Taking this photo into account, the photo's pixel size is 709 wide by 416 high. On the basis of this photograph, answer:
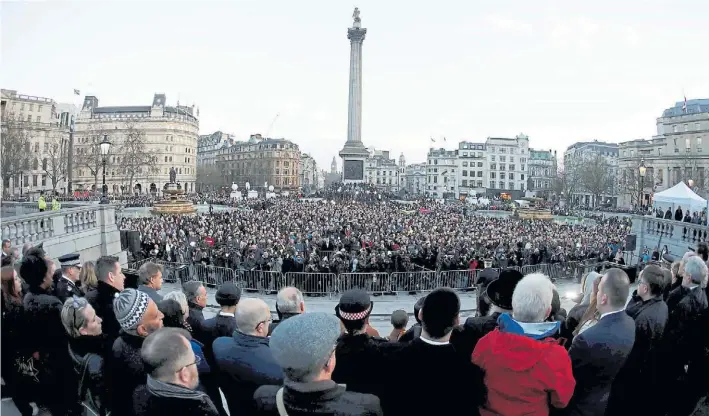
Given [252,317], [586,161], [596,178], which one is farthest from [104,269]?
[586,161]

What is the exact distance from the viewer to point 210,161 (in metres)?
175

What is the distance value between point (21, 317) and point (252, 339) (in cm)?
319

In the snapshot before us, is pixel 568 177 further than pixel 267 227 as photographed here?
Yes

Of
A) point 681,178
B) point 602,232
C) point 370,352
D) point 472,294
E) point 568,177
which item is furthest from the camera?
point 568,177

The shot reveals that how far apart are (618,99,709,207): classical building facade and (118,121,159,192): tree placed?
248 feet

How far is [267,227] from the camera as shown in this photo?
31875mm

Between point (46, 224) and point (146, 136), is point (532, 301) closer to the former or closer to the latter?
point (46, 224)

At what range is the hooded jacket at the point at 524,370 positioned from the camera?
375cm

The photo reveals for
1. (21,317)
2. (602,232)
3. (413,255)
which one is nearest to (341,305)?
(21,317)

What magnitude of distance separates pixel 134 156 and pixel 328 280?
77.2 m

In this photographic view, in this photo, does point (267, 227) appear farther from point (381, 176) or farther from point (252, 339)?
point (381, 176)

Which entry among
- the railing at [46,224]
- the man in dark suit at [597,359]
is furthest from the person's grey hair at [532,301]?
the railing at [46,224]

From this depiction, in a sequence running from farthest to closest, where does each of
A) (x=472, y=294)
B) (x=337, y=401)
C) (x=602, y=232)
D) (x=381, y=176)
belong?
(x=381, y=176), (x=602, y=232), (x=472, y=294), (x=337, y=401)

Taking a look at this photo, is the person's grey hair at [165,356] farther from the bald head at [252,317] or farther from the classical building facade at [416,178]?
the classical building facade at [416,178]
